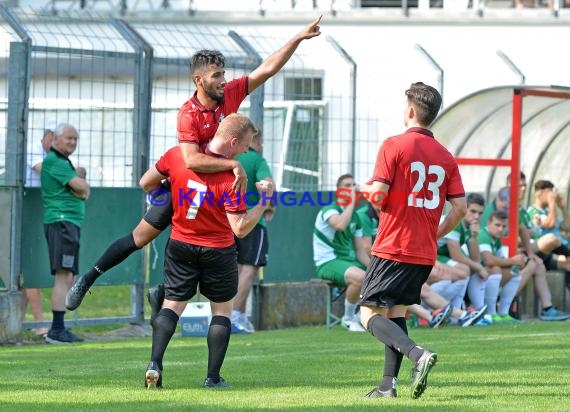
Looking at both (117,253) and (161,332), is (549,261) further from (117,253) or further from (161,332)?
(161,332)

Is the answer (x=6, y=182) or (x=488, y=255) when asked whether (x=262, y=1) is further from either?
(x=6, y=182)

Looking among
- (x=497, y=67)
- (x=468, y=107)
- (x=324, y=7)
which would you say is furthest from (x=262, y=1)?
(x=468, y=107)

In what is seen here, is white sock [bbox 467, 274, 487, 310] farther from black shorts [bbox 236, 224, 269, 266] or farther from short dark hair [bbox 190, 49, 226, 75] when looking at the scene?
short dark hair [bbox 190, 49, 226, 75]

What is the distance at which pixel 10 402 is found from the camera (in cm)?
818

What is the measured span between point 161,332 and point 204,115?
5.00 ft

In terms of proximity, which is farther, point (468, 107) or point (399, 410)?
point (468, 107)

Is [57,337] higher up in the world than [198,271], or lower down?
lower down

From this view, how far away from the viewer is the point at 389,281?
850 cm

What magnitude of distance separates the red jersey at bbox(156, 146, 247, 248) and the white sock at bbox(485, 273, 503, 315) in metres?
8.11

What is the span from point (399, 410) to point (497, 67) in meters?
17.2

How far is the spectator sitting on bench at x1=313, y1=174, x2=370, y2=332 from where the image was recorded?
1529 centimetres

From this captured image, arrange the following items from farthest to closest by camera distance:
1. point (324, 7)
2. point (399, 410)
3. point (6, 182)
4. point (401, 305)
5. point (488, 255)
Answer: point (324, 7), point (488, 255), point (6, 182), point (401, 305), point (399, 410)

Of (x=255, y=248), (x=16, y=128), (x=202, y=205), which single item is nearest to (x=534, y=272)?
(x=255, y=248)

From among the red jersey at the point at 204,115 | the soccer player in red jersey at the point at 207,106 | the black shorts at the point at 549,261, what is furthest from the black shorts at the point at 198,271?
the black shorts at the point at 549,261
